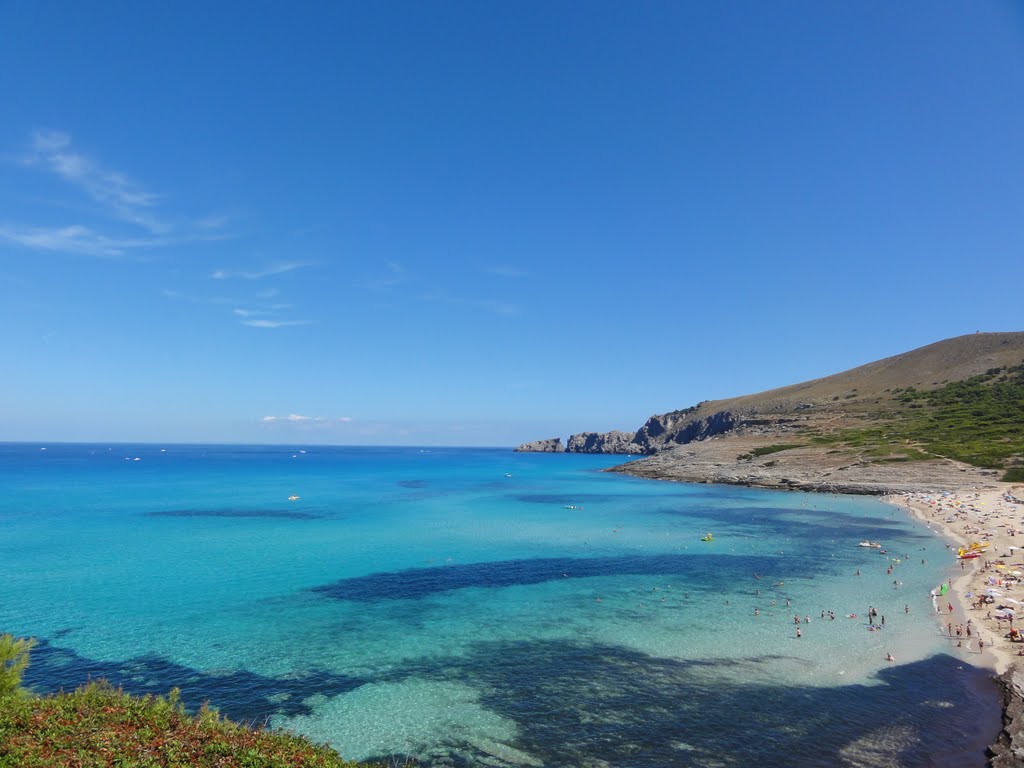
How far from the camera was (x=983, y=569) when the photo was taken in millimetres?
48688

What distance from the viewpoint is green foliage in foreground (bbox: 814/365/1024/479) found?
114500 millimetres

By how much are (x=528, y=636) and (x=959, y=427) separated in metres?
148

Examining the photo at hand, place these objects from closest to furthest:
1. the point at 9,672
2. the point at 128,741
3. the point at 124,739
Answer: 1. the point at 128,741
2. the point at 124,739
3. the point at 9,672

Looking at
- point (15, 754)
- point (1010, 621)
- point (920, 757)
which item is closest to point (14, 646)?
point (15, 754)

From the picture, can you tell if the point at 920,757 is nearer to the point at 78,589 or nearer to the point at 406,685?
the point at 406,685

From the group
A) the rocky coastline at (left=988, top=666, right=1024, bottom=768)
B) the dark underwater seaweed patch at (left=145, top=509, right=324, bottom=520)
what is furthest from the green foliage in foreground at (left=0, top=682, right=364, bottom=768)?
the dark underwater seaweed patch at (left=145, top=509, right=324, bottom=520)

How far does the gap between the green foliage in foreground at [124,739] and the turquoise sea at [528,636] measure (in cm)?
881

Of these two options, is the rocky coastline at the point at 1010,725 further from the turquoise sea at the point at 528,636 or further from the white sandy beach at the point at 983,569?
the white sandy beach at the point at 983,569

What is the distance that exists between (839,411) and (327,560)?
582 ft

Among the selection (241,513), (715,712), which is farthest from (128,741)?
(241,513)

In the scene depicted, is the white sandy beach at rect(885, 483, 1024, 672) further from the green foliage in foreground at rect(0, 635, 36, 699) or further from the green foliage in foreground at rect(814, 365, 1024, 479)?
the green foliage in foreground at rect(0, 635, 36, 699)

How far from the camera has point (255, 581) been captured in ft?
160

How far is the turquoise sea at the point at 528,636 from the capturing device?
23.2 meters

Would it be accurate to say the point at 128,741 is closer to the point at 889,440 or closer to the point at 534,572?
the point at 534,572
